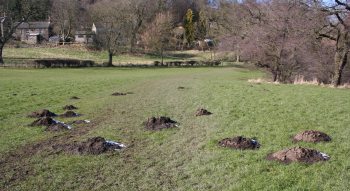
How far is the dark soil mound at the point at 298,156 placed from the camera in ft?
29.8

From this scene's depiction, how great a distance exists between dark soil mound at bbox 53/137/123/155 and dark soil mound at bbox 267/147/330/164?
4.41m

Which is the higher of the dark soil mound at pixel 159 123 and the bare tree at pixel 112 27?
the bare tree at pixel 112 27

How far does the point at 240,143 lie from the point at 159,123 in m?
4.03

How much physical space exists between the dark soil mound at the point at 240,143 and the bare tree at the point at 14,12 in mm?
60362

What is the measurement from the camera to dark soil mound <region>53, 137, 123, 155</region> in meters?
10.4

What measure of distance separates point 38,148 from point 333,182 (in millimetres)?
7947

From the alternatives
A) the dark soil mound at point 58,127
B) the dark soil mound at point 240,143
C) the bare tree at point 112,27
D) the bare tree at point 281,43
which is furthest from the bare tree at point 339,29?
the bare tree at point 112,27

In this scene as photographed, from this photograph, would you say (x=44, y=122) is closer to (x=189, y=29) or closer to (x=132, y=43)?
(x=132, y=43)

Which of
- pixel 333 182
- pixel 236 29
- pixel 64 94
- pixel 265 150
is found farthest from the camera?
pixel 236 29

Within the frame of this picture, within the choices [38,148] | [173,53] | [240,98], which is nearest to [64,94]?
[240,98]

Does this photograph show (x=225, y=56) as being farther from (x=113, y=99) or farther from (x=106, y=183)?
(x=106, y=183)

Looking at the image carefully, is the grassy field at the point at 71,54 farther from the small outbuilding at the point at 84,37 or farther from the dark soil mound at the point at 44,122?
the dark soil mound at the point at 44,122

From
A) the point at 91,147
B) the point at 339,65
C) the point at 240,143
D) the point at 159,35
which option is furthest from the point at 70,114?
the point at 159,35

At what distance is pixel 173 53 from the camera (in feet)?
336
